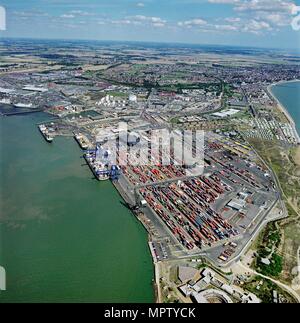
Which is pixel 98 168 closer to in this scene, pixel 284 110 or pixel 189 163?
pixel 189 163

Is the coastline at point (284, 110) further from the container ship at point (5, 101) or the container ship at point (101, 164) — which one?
the container ship at point (5, 101)

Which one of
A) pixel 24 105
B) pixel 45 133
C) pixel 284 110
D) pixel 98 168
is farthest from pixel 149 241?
pixel 284 110

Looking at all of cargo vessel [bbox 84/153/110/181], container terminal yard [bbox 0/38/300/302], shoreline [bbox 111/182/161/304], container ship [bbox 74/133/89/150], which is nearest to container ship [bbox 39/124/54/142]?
container terminal yard [bbox 0/38/300/302]

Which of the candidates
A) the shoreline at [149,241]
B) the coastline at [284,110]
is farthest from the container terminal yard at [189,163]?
the coastline at [284,110]

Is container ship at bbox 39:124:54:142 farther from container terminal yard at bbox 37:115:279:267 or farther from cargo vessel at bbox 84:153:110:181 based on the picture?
cargo vessel at bbox 84:153:110:181

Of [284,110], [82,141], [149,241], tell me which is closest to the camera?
[149,241]

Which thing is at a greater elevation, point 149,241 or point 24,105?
point 24,105

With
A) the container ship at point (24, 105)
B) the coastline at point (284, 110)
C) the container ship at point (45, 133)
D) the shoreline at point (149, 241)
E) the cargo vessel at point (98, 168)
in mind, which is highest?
the coastline at point (284, 110)

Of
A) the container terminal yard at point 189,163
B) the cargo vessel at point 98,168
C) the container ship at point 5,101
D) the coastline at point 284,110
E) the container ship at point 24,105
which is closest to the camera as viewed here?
the container terminal yard at point 189,163

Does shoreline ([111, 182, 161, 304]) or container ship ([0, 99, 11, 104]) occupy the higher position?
container ship ([0, 99, 11, 104])
